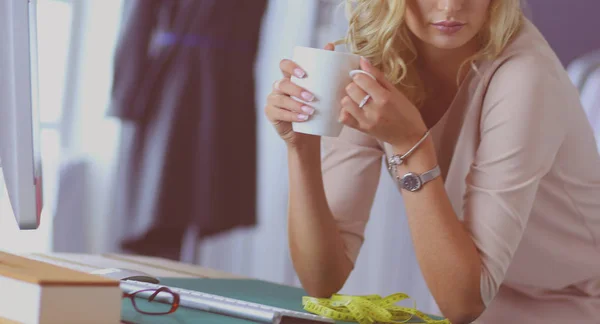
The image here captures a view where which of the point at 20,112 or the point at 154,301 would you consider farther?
the point at 154,301

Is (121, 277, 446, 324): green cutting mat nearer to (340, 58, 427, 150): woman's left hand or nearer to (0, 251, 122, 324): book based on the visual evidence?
(0, 251, 122, 324): book

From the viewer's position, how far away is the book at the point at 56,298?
51cm

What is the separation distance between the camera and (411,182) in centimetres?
92

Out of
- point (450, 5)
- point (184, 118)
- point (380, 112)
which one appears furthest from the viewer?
point (184, 118)

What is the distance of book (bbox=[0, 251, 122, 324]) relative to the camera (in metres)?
0.51

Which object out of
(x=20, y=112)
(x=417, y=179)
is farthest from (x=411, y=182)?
(x=20, y=112)

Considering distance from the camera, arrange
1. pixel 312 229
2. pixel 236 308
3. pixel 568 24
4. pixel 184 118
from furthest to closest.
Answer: pixel 184 118 → pixel 568 24 → pixel 312 229 → pixel 236 308

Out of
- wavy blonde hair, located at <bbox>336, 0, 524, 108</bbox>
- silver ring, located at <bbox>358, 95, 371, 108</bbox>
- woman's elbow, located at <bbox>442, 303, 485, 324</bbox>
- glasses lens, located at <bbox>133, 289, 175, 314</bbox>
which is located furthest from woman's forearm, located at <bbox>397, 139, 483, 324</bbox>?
glasses lens, located at <bbox>133, 289, 175, 314</bbox>

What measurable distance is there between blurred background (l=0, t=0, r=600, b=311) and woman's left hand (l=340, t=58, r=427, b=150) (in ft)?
3.53

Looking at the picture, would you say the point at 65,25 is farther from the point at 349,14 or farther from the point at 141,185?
the point at 349,14

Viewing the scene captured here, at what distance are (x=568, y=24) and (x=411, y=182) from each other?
1095mm

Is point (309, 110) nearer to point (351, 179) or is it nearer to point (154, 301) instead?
point (154, 301)

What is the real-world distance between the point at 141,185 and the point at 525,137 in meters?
1.45

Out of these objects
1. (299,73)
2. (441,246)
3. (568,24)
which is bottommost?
(441,246)
